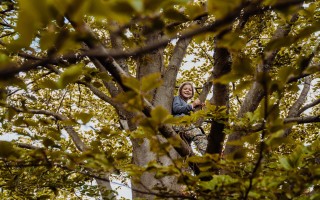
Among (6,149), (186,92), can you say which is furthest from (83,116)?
(186,92)

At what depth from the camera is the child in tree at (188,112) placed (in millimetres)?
3978

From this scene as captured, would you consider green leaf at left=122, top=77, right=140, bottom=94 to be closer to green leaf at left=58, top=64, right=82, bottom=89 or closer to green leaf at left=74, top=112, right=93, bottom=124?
green leaf at left=58, top=64, right=82, bottom=89

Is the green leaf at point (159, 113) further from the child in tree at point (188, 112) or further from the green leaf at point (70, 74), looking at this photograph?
the child in tree at point (188, 112)

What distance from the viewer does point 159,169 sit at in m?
1.45

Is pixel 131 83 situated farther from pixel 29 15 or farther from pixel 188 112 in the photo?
pixel 188 112

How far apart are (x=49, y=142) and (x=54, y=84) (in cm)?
55

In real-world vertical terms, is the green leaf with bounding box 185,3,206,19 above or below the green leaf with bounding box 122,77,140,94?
above

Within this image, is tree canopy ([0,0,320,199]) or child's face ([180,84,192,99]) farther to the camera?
child's face ([180,84,192,99])

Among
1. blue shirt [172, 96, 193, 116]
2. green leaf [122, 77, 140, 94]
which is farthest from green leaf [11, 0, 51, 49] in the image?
blue shirt [172, 96, 193, 116]

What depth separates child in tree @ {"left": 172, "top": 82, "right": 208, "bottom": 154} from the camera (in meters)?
3.98

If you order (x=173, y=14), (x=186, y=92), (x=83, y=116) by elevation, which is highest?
(x=186, y=92)

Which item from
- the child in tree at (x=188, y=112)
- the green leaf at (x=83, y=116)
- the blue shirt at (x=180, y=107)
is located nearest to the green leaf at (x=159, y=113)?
the green leaf at (x=83, y=116)

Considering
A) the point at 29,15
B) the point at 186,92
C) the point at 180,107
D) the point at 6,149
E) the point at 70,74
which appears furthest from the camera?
the point at 186,92

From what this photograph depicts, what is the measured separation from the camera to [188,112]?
13.3ft
